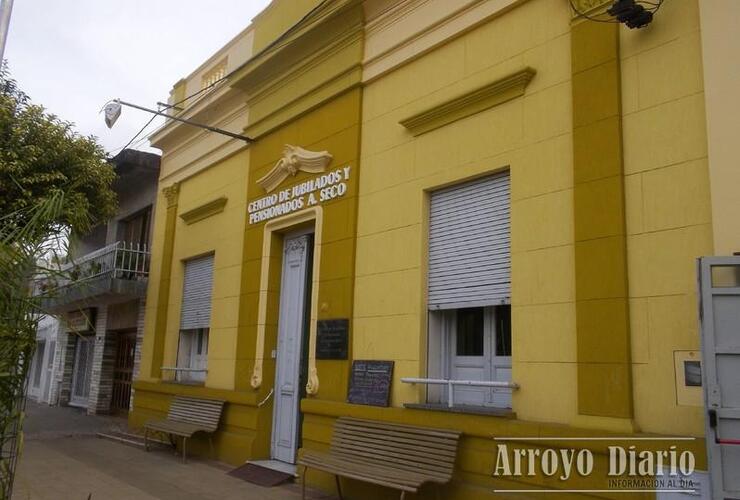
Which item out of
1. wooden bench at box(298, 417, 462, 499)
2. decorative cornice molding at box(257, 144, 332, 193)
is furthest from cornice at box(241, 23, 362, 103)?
wooden bench at box(298, 417, 462, 499)

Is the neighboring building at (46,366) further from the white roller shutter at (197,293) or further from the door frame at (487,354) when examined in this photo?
the door frame at (487,354)

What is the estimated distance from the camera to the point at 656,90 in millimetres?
4906

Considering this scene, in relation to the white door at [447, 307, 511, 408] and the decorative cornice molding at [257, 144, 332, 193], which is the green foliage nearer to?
→ the decorative cornice molding at [257, 144, 332, 193]

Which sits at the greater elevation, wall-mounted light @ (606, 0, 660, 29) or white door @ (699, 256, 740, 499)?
wall-mounted light @ (606, 0, 660, 29)

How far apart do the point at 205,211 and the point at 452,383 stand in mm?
6496

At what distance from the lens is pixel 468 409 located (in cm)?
571

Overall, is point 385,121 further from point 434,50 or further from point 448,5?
point 448,5

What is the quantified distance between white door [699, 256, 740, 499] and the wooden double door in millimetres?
12656

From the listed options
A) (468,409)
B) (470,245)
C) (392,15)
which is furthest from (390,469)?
(392,15)

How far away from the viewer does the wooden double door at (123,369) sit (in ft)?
47.2

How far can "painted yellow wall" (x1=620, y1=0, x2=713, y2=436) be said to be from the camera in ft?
14.8

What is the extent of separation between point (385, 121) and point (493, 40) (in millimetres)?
1666

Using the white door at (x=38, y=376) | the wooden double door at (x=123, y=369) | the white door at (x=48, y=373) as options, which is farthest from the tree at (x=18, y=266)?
the white door at (x=38, y=376)

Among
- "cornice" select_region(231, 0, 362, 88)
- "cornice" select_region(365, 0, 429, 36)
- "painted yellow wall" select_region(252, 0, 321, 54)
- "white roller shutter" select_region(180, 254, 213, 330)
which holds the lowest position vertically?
"white roller shutter" select_region(180, 254, 213, 330)
